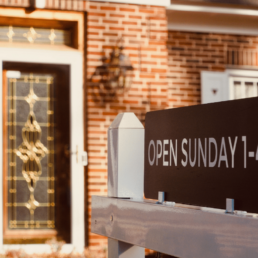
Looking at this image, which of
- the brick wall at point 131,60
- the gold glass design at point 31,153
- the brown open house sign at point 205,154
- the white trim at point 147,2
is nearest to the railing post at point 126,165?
the brown open house sign at point 205,154

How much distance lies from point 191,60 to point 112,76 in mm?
1603

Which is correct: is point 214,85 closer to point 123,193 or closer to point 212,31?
point 212,31

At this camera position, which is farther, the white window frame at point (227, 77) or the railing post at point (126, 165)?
the white window frame at point (227, 77)

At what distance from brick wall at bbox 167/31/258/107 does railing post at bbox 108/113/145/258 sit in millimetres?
5229

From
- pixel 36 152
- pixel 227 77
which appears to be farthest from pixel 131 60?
pixel 227 77

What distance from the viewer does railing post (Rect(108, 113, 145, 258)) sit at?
1.74m

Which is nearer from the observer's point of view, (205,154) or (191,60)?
(205,154)

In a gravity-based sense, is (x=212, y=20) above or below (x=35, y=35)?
above

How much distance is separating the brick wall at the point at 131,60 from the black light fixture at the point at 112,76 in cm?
6

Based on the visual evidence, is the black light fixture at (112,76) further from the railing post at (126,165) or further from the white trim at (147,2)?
the railing post at (126,165)

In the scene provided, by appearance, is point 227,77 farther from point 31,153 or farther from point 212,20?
point 31,153

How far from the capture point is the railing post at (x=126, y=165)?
1.74 meters

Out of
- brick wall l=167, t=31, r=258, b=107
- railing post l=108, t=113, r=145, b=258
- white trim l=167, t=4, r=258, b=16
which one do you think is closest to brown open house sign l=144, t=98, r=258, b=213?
railing post l=108, t=113, r=145, b=258

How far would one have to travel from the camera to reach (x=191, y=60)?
7070mm
